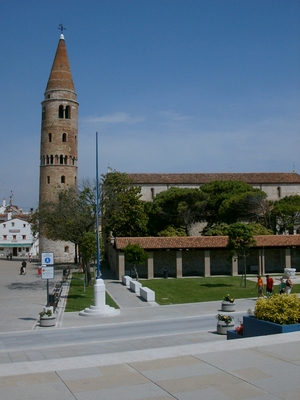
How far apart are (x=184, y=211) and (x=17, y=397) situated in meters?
52.9

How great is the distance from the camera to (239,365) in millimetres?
9492

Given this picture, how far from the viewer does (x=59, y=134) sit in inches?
2606

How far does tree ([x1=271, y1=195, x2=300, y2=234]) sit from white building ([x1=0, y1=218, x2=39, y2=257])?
4933cm

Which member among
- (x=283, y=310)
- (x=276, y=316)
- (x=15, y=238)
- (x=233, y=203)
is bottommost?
(x=276, y=316)

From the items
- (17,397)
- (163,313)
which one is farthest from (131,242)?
(17,397)

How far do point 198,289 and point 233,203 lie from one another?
26533 mm

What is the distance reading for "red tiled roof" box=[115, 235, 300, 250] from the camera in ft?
137

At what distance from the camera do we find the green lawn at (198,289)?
28.2 metres

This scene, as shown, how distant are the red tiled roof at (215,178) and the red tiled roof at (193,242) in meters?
26.1

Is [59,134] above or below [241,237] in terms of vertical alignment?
above

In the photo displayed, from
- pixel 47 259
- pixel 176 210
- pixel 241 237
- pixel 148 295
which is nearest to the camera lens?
pixel 47 259

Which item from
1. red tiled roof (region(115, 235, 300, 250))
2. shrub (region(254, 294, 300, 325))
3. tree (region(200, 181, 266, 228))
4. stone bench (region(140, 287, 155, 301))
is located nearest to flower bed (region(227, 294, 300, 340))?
shrub (region(254, 294, 300, 325))

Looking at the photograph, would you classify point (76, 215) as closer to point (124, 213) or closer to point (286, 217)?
point (124, 213)

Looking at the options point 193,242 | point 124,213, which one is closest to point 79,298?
point 193,242
